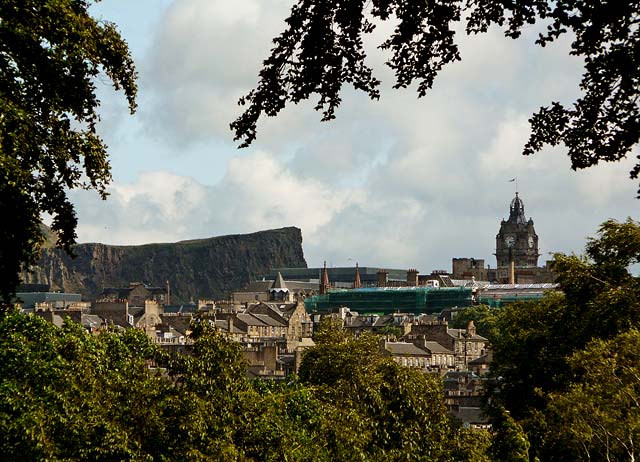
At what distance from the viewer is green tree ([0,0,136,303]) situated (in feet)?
54.7

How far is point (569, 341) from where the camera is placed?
48.9 m

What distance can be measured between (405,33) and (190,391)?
21.1 metres

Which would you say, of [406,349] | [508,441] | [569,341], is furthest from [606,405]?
[406,349]

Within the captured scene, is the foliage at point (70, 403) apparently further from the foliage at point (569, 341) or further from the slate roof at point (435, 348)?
the slate roof at point (435, 348)

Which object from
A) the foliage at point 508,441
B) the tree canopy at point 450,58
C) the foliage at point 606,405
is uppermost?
the tree canopy at point 450,58

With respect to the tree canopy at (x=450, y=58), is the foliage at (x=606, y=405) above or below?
below

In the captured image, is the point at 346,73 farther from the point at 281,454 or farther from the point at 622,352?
the point at 622,352

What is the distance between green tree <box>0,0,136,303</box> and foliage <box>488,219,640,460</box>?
680 inches

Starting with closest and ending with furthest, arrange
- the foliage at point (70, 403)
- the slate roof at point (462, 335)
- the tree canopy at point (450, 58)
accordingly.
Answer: the tree canopy at point (450, 58)
the foliage at point (70, 403)
the slate roof at point (462, 335)

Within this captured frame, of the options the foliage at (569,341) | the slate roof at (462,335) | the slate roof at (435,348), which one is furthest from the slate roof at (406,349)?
the foliage at (569,341)

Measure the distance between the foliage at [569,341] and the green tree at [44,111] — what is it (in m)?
17.3

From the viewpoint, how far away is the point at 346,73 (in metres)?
10.4

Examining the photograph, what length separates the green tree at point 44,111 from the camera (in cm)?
1667

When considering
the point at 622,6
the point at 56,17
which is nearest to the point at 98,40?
the point at 56,17
